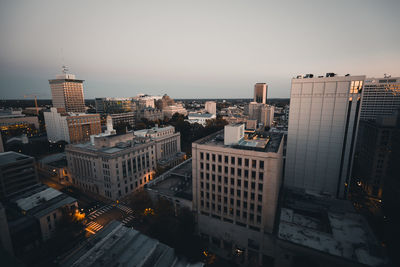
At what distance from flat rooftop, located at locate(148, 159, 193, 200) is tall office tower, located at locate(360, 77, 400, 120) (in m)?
152

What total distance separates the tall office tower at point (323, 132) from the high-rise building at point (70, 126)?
16531 centimetres

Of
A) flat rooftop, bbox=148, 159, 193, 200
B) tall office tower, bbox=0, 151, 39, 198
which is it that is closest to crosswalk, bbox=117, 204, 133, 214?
flat rooftop, bbox=148, 159, 193, 200

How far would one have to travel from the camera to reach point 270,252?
48312mm

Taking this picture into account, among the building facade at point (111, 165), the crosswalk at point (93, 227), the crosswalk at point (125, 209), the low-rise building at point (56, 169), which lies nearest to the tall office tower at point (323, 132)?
the crosswalk at point (125, 209)

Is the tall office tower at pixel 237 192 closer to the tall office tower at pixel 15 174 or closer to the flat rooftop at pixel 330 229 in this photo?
the flat rooftop at pixel 330 229

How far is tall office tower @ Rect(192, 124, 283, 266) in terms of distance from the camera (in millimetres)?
46531

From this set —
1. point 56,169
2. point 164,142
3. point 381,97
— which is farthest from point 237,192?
point 381,97

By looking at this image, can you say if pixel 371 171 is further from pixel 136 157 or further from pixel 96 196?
pixel 96 196

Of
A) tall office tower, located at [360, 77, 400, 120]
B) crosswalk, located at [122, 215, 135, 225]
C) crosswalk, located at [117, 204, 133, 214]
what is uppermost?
tall office tower, located at [360, 77, 400, 120]

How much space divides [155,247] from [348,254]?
4352 cm

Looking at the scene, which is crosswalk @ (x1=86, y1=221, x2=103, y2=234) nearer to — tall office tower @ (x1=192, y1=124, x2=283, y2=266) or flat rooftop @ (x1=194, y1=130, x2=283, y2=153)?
tall office tower @ (x1=192, y1=124, x2=283, y2=266)

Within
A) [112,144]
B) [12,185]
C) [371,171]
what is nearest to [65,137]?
[12,185]

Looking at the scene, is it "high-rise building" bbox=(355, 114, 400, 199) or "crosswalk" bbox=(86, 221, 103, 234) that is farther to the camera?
"high-rise building" bbox=(355, 114, 400, 199)

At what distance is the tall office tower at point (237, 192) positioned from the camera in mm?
46531
